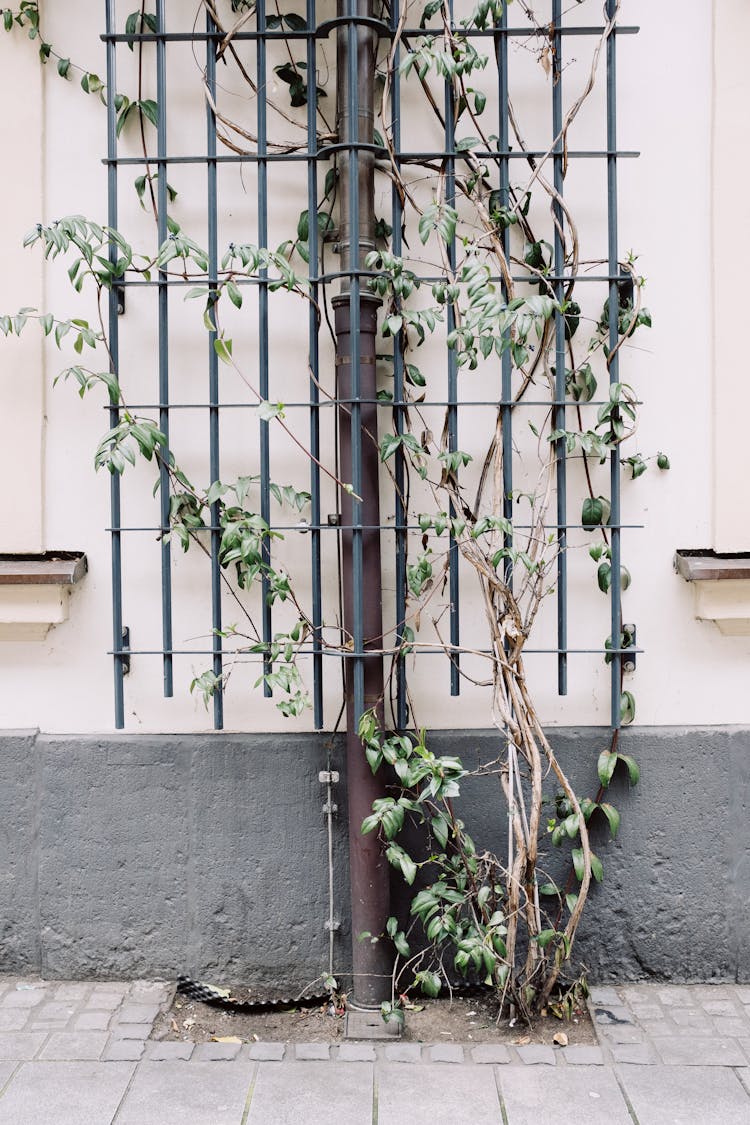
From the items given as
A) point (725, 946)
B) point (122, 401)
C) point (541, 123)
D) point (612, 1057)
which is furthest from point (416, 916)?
point (541, 123)

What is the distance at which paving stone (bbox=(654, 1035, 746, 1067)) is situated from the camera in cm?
284

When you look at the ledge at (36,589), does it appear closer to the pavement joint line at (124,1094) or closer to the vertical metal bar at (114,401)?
the vertical metal bar at (114,401)

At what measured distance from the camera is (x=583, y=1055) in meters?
2.88

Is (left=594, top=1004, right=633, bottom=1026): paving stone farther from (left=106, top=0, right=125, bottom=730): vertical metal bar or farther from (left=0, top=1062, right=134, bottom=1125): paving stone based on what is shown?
(left=106, top=0, right=125, bottom=730): vertical metal bar

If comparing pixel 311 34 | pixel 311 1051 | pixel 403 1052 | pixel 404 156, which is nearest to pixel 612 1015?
pixel 403 1052

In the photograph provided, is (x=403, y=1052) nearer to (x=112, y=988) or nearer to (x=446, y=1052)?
(x=446, y=1052)

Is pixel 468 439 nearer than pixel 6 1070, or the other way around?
pixel 6 1070

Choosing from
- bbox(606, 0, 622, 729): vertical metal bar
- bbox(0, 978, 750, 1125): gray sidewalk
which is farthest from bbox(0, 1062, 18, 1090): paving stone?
bbox(606, 0, 622, 729): vertical metal bar

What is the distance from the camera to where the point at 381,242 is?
3.28 m

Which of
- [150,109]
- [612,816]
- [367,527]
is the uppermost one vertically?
[150,109]

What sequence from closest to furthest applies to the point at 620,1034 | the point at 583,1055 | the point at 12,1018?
the point at 583,1055 → the point at 620,1034 → the point at 12,1018

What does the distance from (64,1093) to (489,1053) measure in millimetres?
1207

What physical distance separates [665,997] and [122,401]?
2675 mm

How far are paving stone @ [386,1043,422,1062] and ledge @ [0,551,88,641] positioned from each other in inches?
67.5
